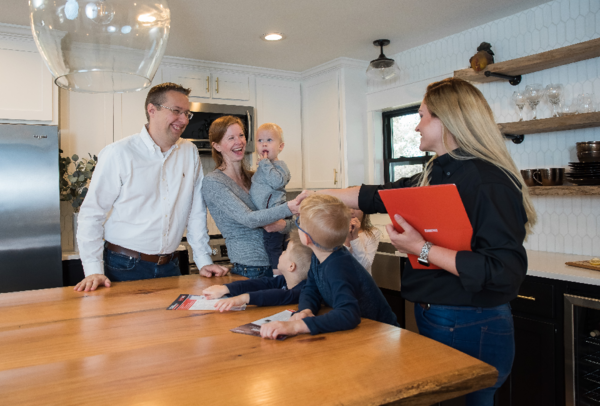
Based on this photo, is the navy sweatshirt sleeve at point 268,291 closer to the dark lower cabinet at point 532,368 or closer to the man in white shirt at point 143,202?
the man in white shirt at point 143,202

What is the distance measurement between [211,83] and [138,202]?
7.71 feet

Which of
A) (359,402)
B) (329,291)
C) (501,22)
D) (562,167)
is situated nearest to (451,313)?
(329,291)

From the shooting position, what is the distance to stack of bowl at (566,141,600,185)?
7.94ft

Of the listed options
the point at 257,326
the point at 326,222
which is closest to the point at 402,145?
the point at 326,222

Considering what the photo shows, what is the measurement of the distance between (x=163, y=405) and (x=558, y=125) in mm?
2620

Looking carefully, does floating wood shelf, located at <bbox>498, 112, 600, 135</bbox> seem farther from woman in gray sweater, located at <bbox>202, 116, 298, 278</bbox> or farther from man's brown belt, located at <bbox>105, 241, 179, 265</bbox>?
man's brown belt, located at <bbox>105, 241, 179, 265</bbox>

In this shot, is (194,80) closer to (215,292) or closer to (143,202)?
(143,202)

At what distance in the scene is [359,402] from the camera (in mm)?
775

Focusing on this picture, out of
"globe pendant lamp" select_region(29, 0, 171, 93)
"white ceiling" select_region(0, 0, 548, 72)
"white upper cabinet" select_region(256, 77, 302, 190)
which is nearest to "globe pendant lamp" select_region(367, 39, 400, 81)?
"white ceiling" select_region(0, 0, 548, 72)

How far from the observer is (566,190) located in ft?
8.29

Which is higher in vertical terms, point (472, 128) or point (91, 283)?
point (472, 128)

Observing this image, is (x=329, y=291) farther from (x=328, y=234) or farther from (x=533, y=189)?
(x=533, y=189)

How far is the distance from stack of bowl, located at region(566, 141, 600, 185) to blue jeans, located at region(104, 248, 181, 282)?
2.27 meters

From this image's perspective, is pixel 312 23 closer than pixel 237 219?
No
